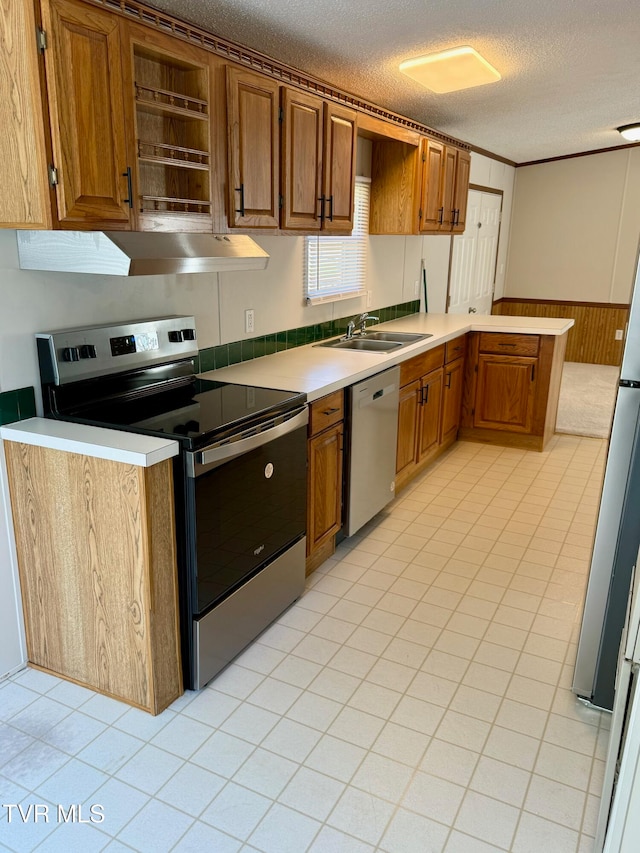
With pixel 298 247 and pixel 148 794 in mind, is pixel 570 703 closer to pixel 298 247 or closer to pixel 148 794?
pixel 148 794

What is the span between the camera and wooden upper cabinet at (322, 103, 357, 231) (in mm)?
3100

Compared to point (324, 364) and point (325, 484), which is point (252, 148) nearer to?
point (324, 364)

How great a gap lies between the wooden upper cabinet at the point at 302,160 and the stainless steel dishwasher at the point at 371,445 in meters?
0.84

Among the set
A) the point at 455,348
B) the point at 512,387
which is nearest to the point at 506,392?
the point at 512,387

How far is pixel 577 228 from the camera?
763cm

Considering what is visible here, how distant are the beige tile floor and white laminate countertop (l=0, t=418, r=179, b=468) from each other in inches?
34.9

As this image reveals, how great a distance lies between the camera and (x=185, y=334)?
273 cm

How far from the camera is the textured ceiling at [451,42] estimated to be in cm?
230

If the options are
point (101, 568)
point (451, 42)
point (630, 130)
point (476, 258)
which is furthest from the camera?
point (476, 258)

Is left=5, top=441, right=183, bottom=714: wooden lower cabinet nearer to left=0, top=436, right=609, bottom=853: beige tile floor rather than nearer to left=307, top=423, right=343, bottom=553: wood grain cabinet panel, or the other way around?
left=0, top=436, right=609, bottom=853: beige tile floor

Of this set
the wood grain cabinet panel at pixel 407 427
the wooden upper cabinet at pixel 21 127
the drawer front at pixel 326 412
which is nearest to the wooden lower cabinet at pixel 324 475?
the drawer front at pixel 326 412

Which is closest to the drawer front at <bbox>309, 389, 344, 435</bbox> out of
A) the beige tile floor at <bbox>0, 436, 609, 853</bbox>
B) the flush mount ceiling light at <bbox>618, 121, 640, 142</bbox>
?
the beige tile floor at <bbox>0, 436, 609, 853</bbox>

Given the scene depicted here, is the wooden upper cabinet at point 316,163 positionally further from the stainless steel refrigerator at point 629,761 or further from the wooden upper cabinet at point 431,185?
the stainless steel refrigerator at point 629,761

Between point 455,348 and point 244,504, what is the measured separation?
2760 mm
